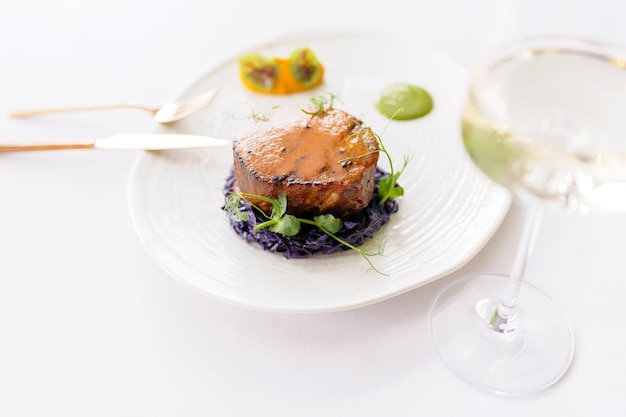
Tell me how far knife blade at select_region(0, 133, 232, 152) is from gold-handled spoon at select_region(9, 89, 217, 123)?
13 cm

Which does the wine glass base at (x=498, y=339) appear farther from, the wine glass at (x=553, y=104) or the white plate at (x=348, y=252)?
the wine glass at (x=553, y=104)

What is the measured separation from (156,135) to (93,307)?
2.47ft

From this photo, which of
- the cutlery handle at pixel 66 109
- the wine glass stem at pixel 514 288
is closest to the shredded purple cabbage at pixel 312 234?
the wine glass stem at pixel 514 288

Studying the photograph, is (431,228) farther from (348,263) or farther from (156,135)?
(156,135)

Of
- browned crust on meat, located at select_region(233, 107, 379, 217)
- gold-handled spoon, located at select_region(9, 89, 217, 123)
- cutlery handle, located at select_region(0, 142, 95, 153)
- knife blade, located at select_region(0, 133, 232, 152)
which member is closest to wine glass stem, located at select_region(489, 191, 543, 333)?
browned crust on meat, located at select_region(233, 107, 379, 217)

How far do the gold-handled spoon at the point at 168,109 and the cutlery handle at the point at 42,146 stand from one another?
240 millimetres

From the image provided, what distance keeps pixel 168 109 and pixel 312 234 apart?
0.92 meters

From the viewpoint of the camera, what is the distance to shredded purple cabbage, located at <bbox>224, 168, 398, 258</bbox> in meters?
2.09

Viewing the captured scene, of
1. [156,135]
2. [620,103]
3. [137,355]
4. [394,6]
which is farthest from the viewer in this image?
[394,6]

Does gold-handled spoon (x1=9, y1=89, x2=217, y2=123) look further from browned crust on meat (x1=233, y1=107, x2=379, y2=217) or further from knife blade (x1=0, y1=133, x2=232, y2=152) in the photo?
browned crust on meat (x1=233, y1=107, x2=379, y2=217)

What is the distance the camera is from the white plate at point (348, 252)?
1.95 m

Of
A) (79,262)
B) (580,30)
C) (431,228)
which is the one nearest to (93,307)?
(79,262)

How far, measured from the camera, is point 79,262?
216cm

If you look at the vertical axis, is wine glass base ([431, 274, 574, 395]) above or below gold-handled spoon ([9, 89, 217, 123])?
below
